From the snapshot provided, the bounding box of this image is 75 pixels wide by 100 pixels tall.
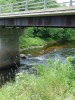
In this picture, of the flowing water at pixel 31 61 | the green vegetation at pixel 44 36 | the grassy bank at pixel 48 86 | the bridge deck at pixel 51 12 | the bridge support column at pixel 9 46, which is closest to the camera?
the grassy bank at pixel 48 86

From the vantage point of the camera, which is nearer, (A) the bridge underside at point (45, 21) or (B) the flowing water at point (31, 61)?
(A) the bridge underside at point (45, 21)

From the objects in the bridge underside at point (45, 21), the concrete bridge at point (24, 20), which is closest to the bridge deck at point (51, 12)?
the concrete bridge at point (24, 20)

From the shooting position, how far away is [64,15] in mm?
19844

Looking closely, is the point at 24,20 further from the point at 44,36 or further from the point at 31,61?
the point at 44,36

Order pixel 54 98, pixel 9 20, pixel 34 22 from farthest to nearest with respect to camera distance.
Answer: pixel 9 20
pixel 34 22
pixel 54 98

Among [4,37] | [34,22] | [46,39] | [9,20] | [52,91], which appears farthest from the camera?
[46,39]

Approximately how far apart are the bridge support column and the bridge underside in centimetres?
347

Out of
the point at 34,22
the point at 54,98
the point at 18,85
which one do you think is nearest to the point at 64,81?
the point at 54,98

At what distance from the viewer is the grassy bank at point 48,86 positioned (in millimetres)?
8922

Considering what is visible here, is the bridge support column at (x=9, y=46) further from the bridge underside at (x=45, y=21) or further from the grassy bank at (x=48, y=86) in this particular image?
the grassy bank at (x=48, y=86)

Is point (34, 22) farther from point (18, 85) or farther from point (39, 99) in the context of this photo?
point (39, 99)

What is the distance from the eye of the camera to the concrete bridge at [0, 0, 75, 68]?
19.4 meters

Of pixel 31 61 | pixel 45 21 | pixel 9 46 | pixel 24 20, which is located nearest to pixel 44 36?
pixel 31 61

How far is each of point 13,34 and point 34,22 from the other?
9660 millimetres
